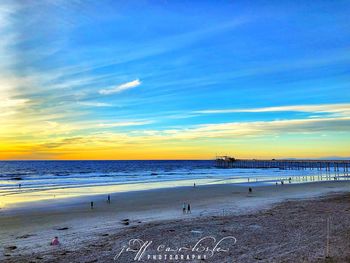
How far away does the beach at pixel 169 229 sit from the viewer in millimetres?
12375

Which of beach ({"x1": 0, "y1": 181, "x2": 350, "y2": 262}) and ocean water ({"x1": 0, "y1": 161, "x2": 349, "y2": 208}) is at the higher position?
beach ({"x1": 0, "y1": 181, "x2": 350, "y2": 262})

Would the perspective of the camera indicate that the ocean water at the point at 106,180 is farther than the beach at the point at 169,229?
Yes

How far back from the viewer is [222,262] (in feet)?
37.0

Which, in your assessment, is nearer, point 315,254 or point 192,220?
point 315,254

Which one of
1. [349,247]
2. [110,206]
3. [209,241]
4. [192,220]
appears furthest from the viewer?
[110,206]

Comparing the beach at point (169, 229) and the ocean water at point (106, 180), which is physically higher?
the beach at point (169, 229)

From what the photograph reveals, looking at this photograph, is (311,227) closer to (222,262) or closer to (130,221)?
(222,262)

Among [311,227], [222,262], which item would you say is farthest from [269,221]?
[222,262]

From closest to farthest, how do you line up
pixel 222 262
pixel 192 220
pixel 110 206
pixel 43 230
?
pixel 222 262
pixel 43 230
pixel 192 220
pixel 110 206

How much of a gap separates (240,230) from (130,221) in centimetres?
637

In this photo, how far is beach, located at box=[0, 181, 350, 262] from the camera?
12.4 metres

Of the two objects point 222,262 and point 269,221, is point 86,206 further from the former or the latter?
point 222,262

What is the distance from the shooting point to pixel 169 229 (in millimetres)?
16516

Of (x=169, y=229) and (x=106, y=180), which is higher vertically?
(x=169, y=229)
